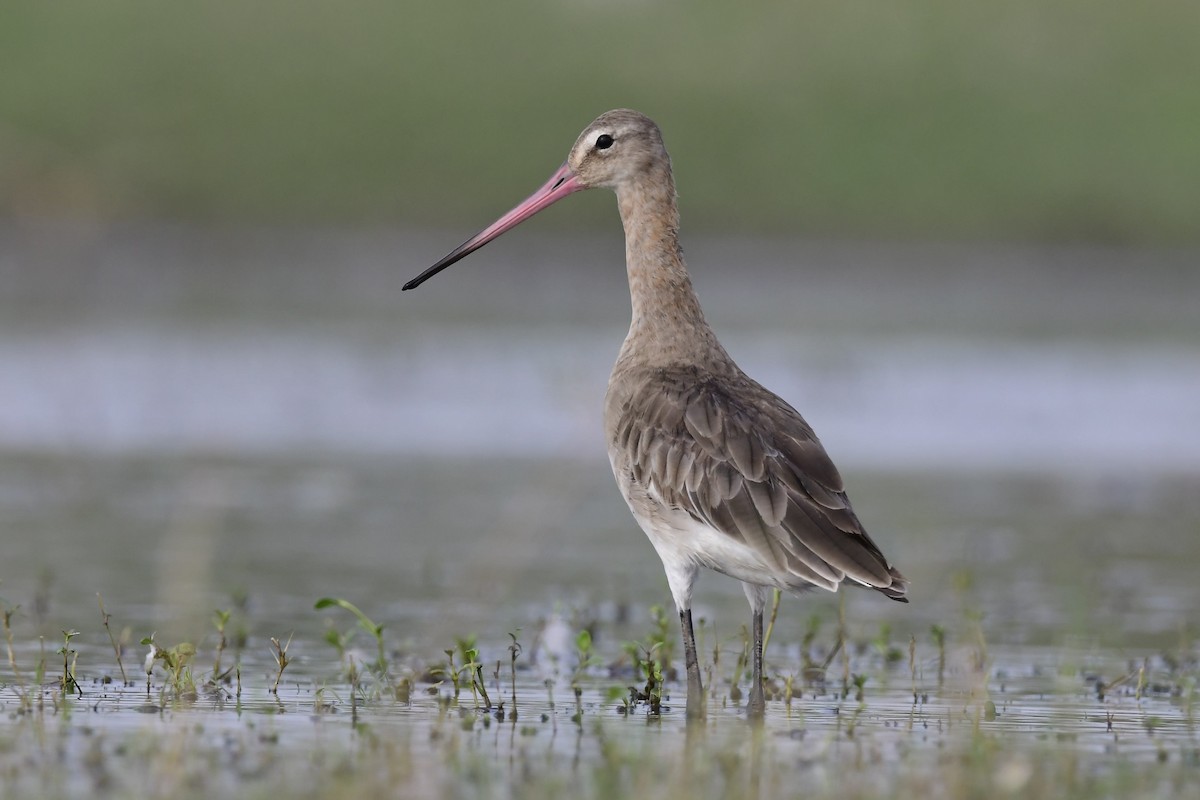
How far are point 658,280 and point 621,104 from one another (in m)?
30.3

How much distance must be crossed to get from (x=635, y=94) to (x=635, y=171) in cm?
3202

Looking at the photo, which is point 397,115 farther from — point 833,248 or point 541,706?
point 541,706

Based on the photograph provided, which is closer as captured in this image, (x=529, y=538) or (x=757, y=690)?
(x=757, y=690)

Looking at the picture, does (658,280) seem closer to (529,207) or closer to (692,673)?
(529,207)

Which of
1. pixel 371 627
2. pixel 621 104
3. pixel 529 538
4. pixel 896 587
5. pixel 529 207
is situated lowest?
pixel 371 627

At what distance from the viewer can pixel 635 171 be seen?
25.0 feet

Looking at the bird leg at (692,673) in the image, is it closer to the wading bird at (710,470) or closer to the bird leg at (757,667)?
the wading bird at (710,470)

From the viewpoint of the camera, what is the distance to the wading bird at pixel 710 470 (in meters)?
6.29

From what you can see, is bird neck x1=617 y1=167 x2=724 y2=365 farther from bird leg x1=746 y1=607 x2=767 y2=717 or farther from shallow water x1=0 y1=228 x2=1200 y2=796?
bird leg x1=746 y1=607 x2=767 y2=717

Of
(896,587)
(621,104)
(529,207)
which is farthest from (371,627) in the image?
(621,104)

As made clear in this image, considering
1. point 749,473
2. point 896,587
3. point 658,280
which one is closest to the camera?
point 896,587

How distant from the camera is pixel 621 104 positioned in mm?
37344

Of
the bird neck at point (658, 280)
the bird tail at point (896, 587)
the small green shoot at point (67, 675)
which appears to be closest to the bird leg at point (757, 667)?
the bird tail at point (896, 587)

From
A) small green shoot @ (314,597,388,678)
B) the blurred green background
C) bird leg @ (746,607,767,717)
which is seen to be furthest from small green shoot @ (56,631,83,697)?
the blurred green background
